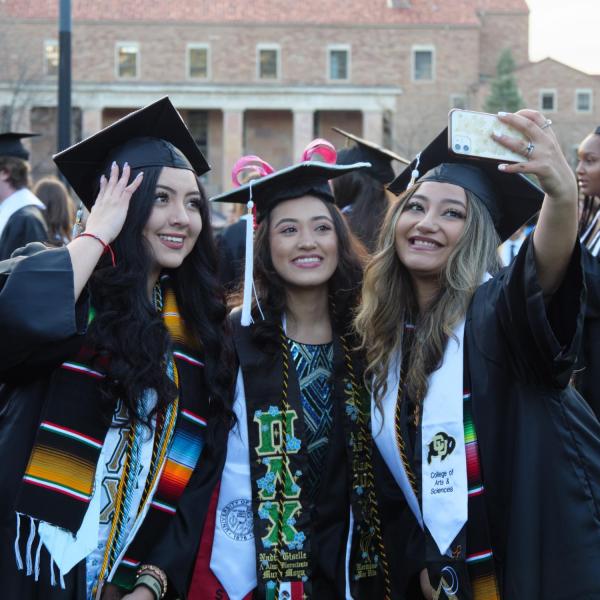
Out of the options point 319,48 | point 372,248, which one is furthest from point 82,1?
point 372,248

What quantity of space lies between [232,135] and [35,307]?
156 ft

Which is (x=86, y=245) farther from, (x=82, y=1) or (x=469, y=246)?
(x=82, y=1)

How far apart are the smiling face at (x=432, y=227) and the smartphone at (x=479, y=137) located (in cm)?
61

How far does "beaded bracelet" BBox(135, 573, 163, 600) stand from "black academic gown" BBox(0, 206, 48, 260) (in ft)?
13.3

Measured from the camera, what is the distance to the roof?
53562mm

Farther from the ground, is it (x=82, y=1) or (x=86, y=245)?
(x=82, y=1)

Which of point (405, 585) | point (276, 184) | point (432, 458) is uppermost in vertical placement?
point (276, 184)

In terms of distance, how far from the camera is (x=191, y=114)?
53375mm

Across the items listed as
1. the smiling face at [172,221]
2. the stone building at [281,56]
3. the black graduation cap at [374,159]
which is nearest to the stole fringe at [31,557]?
the smiling face at [172,221]

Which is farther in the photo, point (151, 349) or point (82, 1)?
point (82, 1)

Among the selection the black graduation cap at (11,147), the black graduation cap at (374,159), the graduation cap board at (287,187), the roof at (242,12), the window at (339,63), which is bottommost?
the graduation cap board at (287,187)

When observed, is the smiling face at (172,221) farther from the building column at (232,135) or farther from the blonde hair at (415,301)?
the building column at (232,135)

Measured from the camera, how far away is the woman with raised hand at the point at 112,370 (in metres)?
3.11

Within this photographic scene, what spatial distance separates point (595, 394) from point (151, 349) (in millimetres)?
2191
